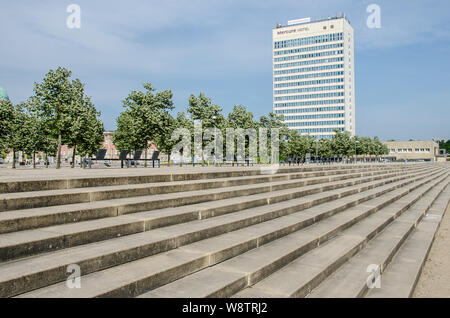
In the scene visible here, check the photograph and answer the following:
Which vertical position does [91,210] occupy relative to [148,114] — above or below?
below

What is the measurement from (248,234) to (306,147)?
71.3 metres

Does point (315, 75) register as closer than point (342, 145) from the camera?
No

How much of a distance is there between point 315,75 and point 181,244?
466 feet

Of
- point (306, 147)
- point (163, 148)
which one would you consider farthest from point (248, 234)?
point (306, 147)

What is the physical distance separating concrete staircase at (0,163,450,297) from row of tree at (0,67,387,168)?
2730 centimetres

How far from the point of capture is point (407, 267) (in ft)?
16.2

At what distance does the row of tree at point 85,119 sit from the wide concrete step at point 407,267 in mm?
29037

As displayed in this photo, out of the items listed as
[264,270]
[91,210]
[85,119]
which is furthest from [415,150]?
[91,210]

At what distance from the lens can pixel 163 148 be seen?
40344mm

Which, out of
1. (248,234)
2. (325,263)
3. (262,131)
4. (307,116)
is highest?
(307,116)

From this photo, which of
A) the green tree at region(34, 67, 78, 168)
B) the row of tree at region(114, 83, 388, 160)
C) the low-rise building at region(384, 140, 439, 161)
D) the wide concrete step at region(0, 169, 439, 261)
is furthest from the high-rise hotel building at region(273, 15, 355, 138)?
the wide concrete step at region(0, 169, 439, 261)

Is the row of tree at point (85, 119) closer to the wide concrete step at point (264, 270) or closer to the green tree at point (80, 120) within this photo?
the green tree at point (80, 120)

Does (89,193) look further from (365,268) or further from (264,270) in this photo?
(365,268)
